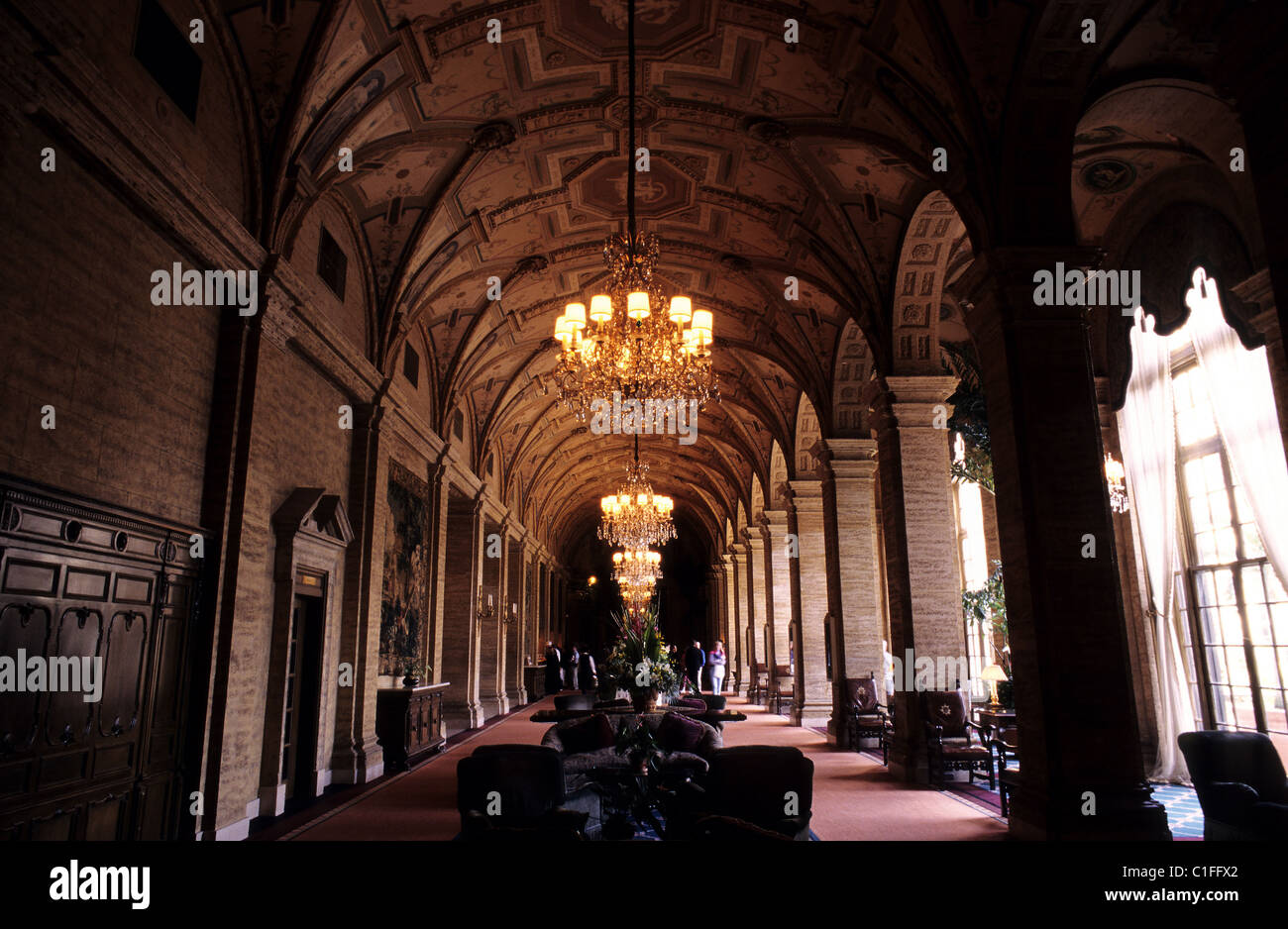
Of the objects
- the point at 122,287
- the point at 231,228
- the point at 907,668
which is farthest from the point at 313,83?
the point at 907,668

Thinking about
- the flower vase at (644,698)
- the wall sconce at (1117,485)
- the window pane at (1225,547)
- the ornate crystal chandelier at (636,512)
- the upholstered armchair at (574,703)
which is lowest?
the upholstered armchair at (574,703)

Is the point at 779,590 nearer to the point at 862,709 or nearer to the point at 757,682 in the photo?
the point at 757,682

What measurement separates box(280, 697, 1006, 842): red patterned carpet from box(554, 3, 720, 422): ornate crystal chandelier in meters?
4.18

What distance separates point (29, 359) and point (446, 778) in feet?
22.0

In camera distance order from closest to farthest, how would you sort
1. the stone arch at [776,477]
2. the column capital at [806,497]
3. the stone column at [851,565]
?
the stone column at [851,565], the column capital at [806,497], the stone arch at [776,477]

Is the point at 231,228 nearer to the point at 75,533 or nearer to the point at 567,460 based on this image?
the point at 75,533

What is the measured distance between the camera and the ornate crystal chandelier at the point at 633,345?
25.0 feet

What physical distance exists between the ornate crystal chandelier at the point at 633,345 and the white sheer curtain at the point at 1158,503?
17.6ft

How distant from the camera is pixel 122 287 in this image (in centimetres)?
503

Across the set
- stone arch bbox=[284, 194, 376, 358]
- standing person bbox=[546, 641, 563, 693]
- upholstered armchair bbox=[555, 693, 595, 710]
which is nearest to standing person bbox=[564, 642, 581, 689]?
standing person bbox=[546, 641, 563, 693]

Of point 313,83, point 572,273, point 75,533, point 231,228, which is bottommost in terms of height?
point 75,533

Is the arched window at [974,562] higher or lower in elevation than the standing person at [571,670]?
higher

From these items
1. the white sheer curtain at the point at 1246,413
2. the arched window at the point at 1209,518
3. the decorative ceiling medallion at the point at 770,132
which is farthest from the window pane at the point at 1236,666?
the decorative ceiling medallion at the point at 770,132

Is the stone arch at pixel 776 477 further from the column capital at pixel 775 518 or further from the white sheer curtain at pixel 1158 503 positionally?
the white sheer curtain at pixel 1158 503
